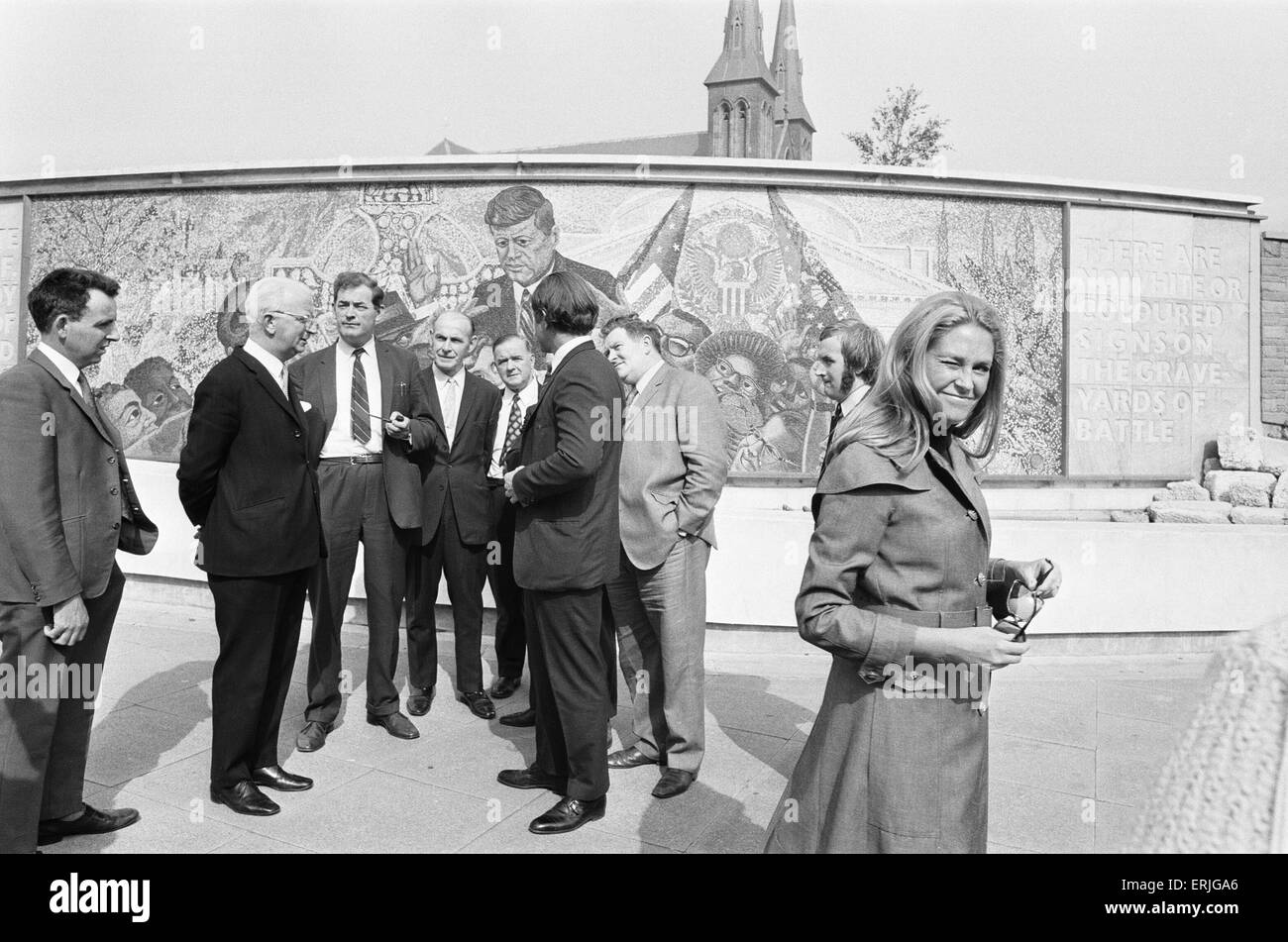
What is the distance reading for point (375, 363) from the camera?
15.7 feet

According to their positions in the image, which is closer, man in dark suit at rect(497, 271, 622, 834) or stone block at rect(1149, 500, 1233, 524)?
man in dark suit at rect(497, 271, 622, 834)

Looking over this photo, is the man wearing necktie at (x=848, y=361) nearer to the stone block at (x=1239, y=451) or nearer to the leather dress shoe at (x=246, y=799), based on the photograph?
the leather dress shoe at (x=246, y=799)

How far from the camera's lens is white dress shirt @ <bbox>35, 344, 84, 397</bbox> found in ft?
10.7

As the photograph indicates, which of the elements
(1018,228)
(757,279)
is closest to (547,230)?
(757,279)

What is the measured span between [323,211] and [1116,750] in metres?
8.56

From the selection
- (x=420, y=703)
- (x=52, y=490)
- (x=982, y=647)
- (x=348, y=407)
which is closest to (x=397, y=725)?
(x=420, y=703)

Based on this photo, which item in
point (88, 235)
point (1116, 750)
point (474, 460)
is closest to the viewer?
point (1116, 750)

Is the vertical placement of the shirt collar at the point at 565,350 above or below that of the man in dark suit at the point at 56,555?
above

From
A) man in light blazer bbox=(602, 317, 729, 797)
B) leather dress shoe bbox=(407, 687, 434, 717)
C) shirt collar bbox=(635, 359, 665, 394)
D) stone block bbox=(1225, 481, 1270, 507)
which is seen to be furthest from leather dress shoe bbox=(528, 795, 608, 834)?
stone block bbox=(1225, 481, 1270, 507)

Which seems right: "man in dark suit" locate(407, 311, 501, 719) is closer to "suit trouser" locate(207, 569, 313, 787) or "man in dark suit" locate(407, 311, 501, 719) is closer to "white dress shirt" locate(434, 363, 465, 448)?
"white dress shirt" locate(434, 363, 465, 448)

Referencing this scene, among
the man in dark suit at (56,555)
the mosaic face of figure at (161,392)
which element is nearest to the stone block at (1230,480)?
the man in dark suit at (56,555)

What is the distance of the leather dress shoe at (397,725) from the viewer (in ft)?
15.0

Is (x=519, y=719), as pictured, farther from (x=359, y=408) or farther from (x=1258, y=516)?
(x=1258, y=516)
